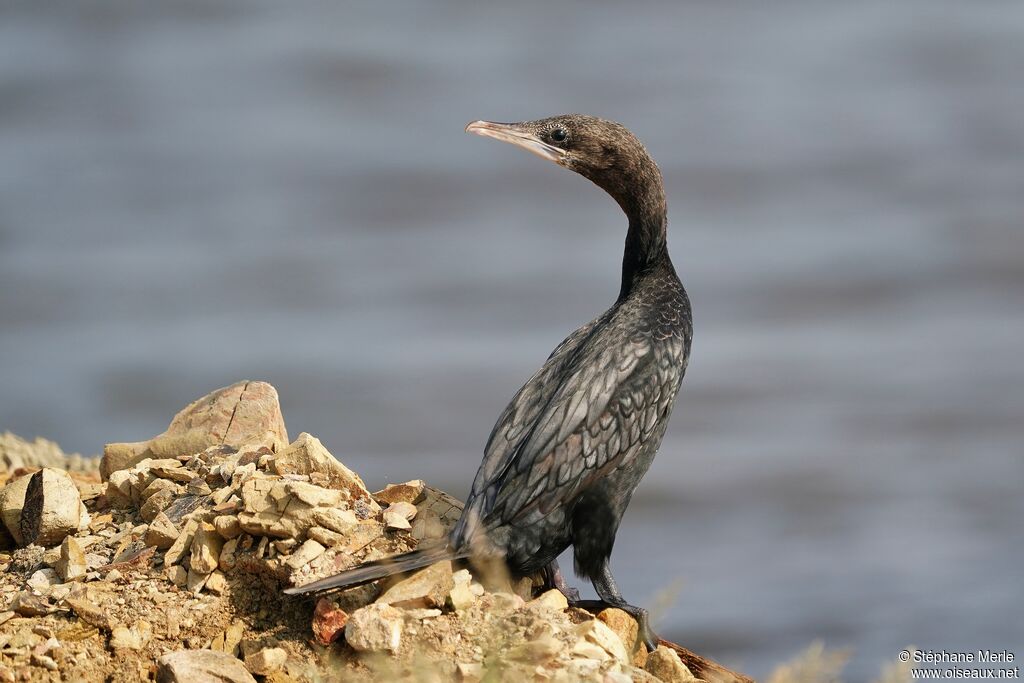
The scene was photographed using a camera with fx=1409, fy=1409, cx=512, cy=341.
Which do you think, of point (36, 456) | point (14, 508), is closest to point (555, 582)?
point (14, 508)

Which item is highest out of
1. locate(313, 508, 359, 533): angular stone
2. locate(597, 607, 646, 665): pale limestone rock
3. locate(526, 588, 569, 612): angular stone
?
A: locate(313, 508, 359, 533): angular stone

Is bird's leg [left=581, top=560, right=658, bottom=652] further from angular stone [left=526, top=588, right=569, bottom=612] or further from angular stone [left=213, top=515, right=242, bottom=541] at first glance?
angular stone [left=213, top=515, right=242, bottom=541]

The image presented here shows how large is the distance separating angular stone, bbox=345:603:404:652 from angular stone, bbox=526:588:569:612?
67 centimetres

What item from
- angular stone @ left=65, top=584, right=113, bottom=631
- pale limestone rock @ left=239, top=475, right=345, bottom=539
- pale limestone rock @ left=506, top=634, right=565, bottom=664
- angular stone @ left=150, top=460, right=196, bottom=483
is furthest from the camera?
angular stone @ left=150, top=460, right=196, bottom=483

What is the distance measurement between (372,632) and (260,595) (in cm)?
73

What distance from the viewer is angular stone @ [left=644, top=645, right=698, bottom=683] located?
6.20 metres

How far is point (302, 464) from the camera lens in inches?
266

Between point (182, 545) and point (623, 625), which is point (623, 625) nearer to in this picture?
point (623, 625)

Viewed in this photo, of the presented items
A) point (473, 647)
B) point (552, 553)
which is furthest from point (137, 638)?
point (552, 553)

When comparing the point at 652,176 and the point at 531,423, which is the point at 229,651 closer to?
the point at 531,423

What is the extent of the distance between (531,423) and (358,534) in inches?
37.7

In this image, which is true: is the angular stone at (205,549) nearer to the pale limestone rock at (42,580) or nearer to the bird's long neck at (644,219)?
the pale limestone rock at (42,580)

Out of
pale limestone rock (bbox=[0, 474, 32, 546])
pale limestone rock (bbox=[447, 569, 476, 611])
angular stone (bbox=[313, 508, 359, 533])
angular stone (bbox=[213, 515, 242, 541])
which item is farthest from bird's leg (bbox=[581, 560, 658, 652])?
pale limestone rock (bbox=[0, 474, 32, 546])

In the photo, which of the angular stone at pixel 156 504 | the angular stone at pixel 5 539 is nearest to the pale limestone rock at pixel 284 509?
the angular stone at pixel 156 504
